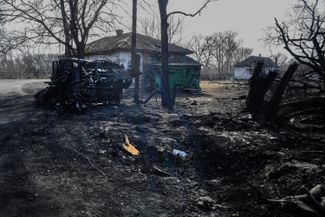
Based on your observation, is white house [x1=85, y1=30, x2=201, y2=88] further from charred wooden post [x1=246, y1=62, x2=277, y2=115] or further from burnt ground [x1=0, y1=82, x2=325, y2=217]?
burnt ground [x1=0, y1=82, x2=325, y2=217]

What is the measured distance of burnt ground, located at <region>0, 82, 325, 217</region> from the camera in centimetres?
505

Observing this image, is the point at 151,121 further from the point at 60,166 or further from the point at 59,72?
the point at 60,166

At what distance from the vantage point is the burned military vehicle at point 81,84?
12.9m

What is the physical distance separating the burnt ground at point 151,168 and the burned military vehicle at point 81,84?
196 cm

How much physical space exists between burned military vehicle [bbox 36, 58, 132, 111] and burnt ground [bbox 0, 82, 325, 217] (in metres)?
1.96

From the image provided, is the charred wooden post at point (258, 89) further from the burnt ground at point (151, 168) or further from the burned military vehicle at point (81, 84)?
the burned military vehicle at point (81, 84)

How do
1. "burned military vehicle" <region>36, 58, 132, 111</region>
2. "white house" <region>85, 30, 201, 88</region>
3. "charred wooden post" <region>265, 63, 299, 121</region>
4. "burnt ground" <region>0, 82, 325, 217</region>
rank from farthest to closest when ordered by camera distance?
"white house" <region>85, 30, 201, 88</region> → "burned military vehicle" <region>36, 58, 132, 111</region> → "charred wooden post" <region>265, 63, 299, 121</region> → "burnt ground" <region>0, 82, 325, 217</region>

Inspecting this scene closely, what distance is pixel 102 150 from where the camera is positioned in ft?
25.9

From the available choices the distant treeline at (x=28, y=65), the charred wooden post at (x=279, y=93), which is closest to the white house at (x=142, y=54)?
the charred wooden post at (x=279, y=93)

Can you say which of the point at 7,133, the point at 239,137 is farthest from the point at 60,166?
the point at 239,137

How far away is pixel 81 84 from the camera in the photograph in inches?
525

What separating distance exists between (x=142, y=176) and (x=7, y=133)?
410 centimetres

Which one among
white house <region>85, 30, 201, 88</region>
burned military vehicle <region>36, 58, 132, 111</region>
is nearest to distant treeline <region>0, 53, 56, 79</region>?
white house <region>85, 30, 201, 88</region>

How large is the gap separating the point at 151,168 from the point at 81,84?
719cm
